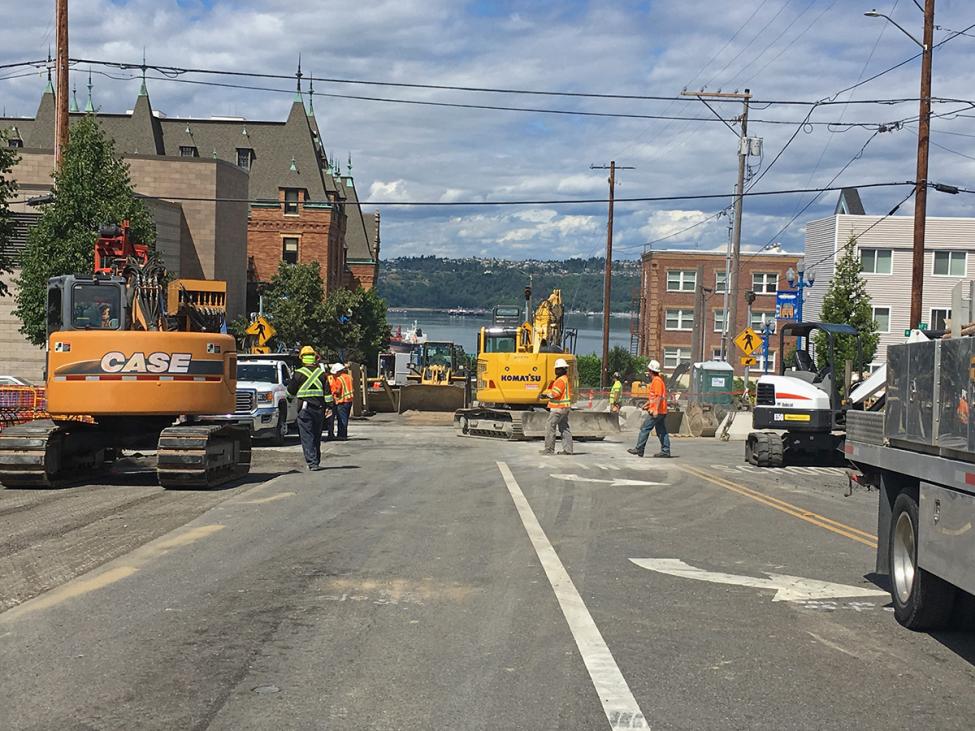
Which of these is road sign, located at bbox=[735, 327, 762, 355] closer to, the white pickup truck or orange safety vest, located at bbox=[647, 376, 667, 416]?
orange safety vest, located at bbox=[647, 376, 667, 416]

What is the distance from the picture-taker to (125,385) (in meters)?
16.2

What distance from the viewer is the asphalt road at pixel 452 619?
20.6 ft

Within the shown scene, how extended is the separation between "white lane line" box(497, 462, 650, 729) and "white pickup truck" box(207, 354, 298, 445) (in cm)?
1471

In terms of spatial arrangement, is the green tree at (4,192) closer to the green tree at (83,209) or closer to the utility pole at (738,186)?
the green tree at (83,209)

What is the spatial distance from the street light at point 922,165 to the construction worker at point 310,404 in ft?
54.8

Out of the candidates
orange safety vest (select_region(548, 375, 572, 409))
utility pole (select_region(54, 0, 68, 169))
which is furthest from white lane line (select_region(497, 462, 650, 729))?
utility pole (select_region(54, 0, 68, 169))

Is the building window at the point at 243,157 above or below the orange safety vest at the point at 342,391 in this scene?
above

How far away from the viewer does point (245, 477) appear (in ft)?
61.0

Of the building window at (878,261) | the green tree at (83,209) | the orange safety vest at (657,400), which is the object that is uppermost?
the building window at (878,261)

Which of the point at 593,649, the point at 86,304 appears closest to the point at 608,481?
the point at 86,304

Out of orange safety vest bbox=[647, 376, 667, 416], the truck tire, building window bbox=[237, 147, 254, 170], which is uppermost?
building window bbox=[237, 147, 254, 170]

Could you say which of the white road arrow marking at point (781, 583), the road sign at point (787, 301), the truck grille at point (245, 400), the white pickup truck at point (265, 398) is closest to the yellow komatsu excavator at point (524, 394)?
the white pickup truck at point (265, 398)

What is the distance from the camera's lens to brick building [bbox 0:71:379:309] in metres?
81.4

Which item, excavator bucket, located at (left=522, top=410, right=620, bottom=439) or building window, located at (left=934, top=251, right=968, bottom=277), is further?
building window, located at (left=934, top=251, right=968, bottom=277)
